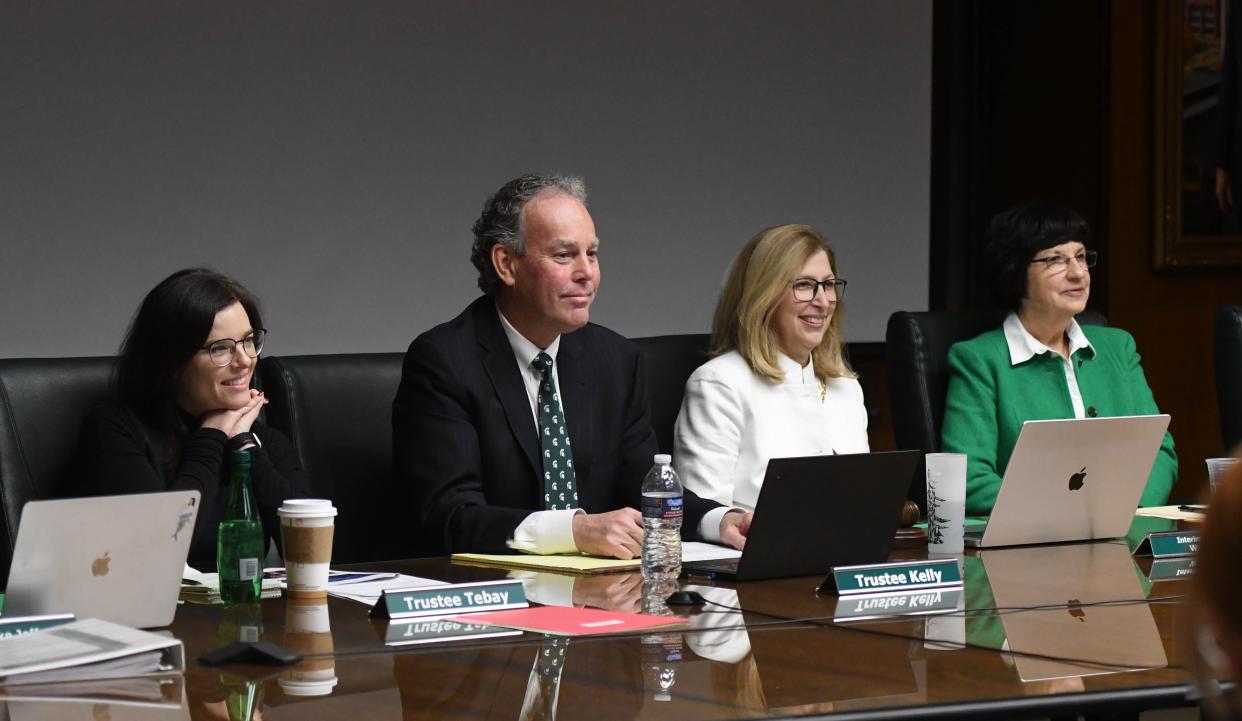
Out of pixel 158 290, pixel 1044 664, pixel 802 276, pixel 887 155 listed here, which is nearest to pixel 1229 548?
pixel 1044 664

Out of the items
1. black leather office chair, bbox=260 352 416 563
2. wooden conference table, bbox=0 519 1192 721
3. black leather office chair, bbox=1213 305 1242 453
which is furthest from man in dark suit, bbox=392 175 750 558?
black leather office chair, bbox=1213 305 1242 453

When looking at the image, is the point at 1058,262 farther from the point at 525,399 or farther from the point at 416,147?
the point at 416,147

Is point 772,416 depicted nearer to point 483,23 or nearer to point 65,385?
point 65,385

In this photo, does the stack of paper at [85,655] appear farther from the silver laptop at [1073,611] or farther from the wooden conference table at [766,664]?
the silver laptop at [1073,611]

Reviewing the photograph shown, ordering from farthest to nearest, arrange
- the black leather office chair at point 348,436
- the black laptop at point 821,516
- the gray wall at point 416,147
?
1. the gray wall at point 416,147
2. the black leather office chair at point 348,436
3. the black laptop at point 821,516

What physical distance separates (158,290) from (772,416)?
126cm

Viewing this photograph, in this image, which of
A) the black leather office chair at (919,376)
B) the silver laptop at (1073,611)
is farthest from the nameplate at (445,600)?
the black leather office chair at (919,376)

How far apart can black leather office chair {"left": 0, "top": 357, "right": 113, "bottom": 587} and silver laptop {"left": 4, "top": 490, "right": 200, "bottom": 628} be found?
2.89ft

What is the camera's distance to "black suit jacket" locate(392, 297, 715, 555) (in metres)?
2.73

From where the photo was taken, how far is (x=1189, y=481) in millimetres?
5102

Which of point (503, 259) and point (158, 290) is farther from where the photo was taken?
point (503, 259)

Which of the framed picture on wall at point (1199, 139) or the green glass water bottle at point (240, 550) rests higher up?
the framed picture on wall at point (1199, 139)

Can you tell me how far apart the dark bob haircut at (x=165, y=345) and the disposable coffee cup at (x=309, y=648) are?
2.50ft

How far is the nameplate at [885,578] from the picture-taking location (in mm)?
2178
